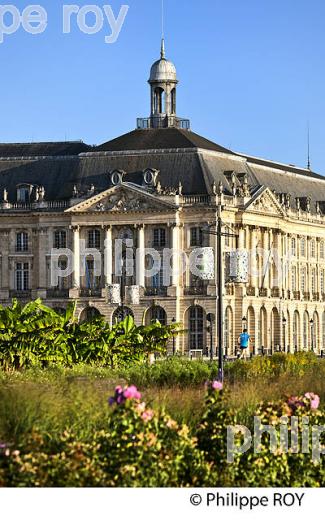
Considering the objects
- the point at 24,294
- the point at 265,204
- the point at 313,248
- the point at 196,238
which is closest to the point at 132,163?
the point at 196,238

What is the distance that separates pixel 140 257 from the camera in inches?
5354

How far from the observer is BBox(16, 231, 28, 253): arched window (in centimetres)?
14112

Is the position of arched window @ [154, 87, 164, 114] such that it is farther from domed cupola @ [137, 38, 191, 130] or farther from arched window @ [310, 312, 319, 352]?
arched window @ [310, 312, 319, 352]

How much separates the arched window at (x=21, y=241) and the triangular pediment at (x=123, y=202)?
232 inches

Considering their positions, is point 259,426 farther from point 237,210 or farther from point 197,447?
point 237,210

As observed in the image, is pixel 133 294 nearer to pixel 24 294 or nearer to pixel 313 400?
pixel 24 294

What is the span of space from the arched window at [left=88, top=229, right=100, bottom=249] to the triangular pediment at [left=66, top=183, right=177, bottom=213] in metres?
2.14

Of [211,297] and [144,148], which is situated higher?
[144,148]

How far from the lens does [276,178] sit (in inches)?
5832

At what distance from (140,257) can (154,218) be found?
3198mm

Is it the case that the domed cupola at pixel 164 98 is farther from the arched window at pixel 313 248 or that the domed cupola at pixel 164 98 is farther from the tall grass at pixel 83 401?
the tall grass at pixel 83 401
